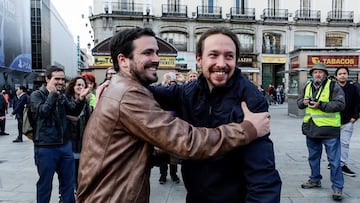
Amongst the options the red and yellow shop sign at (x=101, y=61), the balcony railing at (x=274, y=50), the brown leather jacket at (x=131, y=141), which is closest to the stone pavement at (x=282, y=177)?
the brown leather jacket at (x=131, y=141)

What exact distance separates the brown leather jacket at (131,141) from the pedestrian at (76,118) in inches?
114

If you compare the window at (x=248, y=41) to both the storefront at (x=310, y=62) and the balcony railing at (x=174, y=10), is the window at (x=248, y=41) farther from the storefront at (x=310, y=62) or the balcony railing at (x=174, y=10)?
the storefront at (x=310, y=62)

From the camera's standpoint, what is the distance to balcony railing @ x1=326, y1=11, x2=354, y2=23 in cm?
3403

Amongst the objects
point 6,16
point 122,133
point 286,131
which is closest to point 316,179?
point 122,133

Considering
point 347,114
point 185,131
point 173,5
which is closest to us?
point 185,131

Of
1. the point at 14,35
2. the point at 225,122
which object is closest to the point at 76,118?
the point at 225,122

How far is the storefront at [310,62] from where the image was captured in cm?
1634

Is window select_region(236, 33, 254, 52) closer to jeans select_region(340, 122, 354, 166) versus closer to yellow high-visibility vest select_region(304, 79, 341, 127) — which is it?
jeans select_region(340, 122, 354, 166)

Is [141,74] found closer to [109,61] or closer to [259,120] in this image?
[259,120]

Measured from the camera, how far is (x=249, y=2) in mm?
33688

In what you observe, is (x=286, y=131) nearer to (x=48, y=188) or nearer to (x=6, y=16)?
(x=48, y=188)

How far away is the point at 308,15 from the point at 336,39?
12.0 feet

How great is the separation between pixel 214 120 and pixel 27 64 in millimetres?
43315

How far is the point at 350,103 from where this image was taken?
6.25 metres
